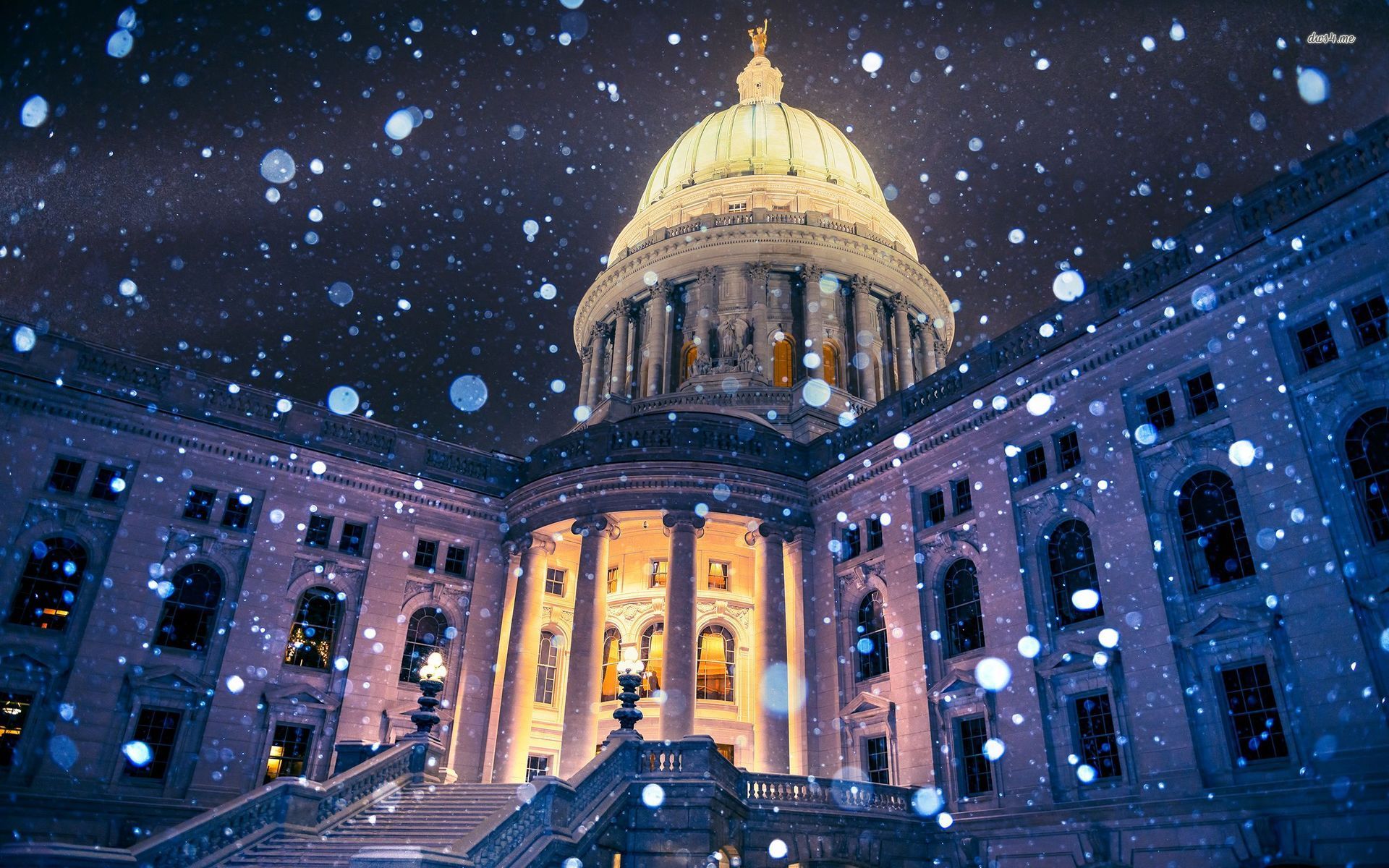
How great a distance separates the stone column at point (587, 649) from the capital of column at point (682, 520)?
2261 mm

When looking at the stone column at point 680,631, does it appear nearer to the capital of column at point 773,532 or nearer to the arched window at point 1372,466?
the capital of column at point 773,532

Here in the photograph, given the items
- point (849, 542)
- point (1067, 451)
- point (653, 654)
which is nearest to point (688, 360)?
point (653, 654)

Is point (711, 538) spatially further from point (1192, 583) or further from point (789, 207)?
point (789, 207)

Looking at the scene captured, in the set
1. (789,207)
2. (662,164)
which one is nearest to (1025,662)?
(789,207)

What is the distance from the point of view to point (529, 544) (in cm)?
3309

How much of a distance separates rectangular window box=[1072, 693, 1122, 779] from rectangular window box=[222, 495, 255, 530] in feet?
85.7

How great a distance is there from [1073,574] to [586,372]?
38356mm

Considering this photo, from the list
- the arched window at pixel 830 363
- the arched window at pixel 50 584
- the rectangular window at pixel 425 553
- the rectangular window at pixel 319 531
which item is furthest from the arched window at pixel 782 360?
the arched window at pixel 50 584

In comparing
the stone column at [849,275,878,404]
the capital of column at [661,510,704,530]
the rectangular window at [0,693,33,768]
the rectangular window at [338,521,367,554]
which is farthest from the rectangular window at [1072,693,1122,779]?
the rectangular window at [0,693,33,768]

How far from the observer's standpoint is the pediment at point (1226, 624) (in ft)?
63.2

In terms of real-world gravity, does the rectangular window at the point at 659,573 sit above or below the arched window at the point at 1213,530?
above

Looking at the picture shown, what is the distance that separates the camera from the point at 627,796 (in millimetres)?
20266

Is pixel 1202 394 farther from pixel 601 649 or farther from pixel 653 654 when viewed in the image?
pixel 653 654

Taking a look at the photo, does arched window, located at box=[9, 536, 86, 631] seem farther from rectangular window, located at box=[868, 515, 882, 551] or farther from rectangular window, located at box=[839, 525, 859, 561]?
rectangular window, located at box=[868, 515, 882, 551]
